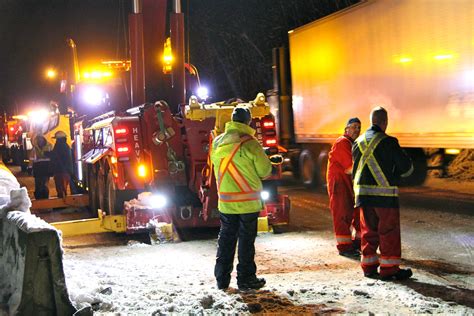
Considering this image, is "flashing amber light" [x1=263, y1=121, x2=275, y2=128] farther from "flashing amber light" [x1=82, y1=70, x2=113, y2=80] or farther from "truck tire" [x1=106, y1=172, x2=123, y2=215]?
"flashing amber light" [x1=82, y1=70, x2=113, y2=80]

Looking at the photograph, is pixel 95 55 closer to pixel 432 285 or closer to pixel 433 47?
pixel 433 47

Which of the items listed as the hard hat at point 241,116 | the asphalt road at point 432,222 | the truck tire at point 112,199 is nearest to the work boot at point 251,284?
the hard hat at point 241,116

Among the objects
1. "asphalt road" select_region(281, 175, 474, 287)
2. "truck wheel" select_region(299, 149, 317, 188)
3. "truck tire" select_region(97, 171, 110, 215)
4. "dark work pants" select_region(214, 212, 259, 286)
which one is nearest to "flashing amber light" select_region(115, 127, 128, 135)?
"truck tire" select_region(97, 171, 110, 215)

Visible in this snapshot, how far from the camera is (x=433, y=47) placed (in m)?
13.0

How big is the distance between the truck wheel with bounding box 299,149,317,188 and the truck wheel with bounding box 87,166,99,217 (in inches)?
276

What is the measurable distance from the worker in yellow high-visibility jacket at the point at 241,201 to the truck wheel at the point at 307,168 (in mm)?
11653

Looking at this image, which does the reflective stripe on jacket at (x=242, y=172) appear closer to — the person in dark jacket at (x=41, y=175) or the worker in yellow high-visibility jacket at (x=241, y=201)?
the worker in yellow high-visibility jacket at (x=241, y=201)

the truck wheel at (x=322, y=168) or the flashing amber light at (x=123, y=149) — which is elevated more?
the flashing amber light at (x=123, y=149)

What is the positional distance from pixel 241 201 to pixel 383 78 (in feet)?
30.5

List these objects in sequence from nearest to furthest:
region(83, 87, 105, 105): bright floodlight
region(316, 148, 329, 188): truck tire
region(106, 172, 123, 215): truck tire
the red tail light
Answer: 1. the red tail light
2. region(106, 172, 123, 215): truck tire
3. region(83, 87, 105, 105): bright floodlight
4. region(316, 148, 329, 188): truck tire

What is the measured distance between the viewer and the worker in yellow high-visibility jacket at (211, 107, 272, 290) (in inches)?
250

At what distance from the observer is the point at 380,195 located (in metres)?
6.53

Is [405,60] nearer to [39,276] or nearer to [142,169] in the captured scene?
[142,169]

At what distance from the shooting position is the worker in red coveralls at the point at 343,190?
780cm
